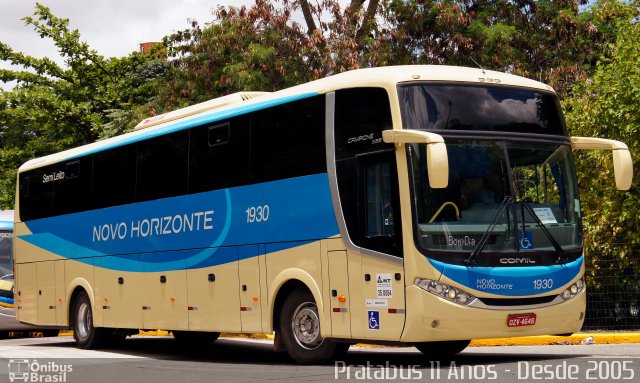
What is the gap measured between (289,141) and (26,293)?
32.7ft

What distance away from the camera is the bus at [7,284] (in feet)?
80.6

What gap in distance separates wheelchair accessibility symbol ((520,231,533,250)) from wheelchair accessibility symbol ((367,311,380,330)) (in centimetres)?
189

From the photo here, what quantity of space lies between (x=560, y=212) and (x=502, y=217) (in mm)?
990

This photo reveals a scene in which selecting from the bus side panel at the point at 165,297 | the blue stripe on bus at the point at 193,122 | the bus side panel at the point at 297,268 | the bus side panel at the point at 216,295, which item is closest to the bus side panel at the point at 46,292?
the blue stripe on bus at the point at 193,122

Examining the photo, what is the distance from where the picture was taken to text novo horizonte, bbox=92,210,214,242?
1617 centimetres

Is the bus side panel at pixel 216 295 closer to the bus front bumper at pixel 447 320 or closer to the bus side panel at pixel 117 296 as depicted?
the bus side panel at pixel 117 296

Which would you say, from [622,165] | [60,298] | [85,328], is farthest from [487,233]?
[60,298]

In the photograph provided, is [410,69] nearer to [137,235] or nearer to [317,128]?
[317,128]

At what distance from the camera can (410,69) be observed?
42.4 feet

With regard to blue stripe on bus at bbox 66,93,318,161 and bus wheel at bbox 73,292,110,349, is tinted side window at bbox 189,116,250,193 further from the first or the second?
bus wheel at bbox 73,292,110,349

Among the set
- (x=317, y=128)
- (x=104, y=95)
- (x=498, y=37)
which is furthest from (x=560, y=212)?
(x=104, y=95)

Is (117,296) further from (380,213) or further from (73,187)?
(380,213)

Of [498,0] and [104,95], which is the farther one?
[104,95]

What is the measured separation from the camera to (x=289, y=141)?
1429 centimetres
